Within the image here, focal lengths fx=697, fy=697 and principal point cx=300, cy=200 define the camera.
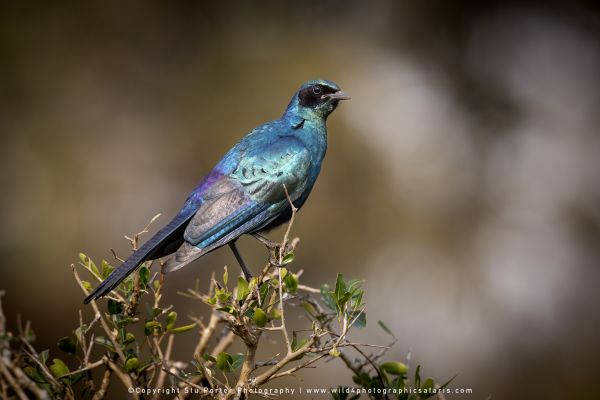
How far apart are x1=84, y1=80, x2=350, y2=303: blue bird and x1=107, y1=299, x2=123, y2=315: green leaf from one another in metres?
0.58

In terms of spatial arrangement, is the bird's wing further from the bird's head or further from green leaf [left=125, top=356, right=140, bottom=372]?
green leaf [left=125, top=356, right=140, bottom=372]

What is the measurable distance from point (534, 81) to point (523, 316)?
2879mm

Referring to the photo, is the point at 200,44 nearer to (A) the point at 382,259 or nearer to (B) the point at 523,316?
(A) the point at 382,259

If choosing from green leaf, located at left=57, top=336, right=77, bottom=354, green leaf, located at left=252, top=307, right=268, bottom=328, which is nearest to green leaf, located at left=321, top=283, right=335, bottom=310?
green leaf, located at left=252, top=307, right=268, bottom=328

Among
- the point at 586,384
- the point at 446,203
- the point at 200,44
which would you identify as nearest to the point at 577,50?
the point at 446,203

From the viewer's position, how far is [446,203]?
24.6ft

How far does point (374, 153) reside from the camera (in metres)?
7.54

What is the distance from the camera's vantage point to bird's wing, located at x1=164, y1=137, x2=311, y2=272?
390cm

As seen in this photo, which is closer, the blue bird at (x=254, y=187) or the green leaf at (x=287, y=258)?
the green leaf at (x=287, y=258)

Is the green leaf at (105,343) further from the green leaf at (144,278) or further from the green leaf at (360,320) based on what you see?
the green leaf at (360,320)

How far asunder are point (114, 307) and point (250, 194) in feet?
4.70

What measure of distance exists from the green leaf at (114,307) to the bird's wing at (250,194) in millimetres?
877

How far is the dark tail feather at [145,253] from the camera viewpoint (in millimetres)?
2895

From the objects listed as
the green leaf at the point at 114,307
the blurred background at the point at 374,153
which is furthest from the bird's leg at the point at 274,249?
the blurred background at the point at 374,153
